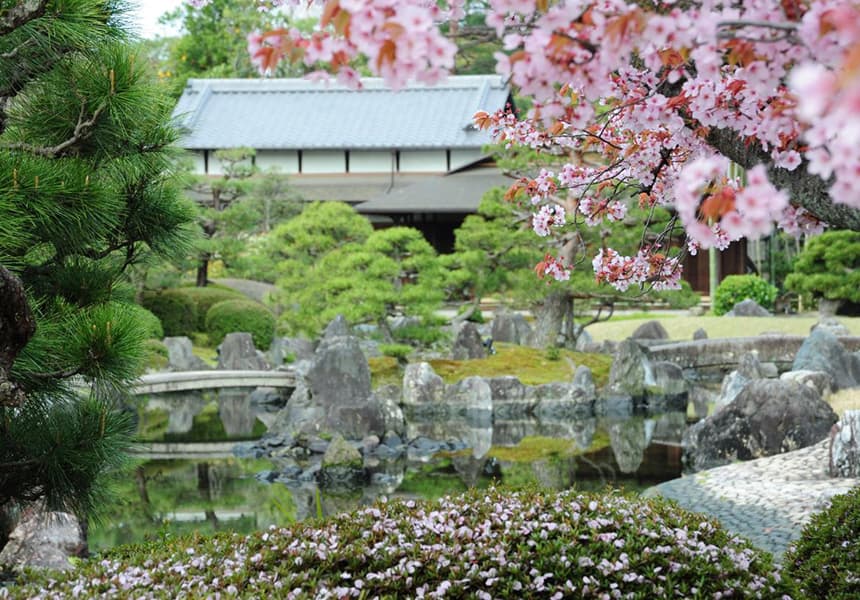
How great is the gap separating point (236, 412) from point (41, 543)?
9.70 meters

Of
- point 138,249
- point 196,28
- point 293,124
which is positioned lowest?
point 138,249

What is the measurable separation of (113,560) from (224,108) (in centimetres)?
2886

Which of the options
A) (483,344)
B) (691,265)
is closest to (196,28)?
(691,265)

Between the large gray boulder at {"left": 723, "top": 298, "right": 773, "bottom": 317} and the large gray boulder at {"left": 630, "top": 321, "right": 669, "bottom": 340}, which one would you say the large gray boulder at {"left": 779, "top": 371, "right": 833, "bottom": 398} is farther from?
the large gray boulder at {"left": 723, "top": 298, "right": 773, "bottom": 317}

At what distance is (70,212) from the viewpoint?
4.65m

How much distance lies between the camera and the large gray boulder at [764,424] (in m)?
9.98

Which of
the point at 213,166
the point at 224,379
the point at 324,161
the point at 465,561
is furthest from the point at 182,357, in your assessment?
the point at 465,561

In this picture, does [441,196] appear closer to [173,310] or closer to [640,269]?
[173,310]

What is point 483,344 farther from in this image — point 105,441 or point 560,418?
point 105,441

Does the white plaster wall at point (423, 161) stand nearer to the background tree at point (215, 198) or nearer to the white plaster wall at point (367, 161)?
the white plaster wall at point (367, 161)

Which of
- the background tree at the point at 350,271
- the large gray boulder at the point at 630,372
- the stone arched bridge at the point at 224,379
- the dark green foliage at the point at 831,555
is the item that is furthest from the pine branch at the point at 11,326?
the large gray boulder at the point at 630,372

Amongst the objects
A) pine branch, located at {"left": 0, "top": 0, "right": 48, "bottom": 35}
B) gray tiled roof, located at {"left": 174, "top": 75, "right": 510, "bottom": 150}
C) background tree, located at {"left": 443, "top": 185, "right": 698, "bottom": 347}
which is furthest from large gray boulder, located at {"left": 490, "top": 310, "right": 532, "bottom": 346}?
pine branch, located at {"left": 0, "top": 0, "right": 48, "bottom": 35}

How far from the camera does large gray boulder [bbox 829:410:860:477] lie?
25.5ft

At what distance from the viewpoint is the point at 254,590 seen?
152 inches
